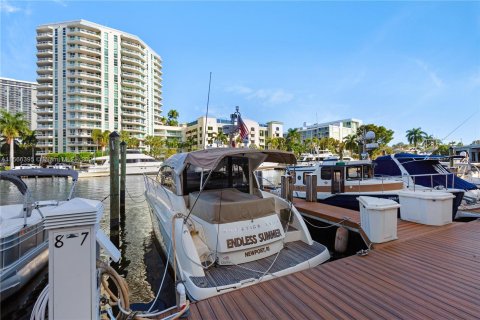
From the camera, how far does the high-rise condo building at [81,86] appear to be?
63.8 meters

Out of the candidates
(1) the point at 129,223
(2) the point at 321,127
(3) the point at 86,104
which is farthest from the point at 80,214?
(2) the point at 321,127

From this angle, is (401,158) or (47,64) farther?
(47,64)

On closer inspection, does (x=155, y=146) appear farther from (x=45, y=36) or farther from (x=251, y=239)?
(x=251, y=239)

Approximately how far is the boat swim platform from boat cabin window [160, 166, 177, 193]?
4.11 metres

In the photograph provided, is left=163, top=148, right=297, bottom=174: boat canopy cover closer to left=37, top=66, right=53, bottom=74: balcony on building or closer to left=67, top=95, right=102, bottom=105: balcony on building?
left=67, top=95, right=102, bottom=105: balcony on building

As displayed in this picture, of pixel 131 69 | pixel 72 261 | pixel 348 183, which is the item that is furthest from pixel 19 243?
pixel 131 69

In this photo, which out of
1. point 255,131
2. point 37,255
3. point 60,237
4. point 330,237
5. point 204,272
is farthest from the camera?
point 255,131

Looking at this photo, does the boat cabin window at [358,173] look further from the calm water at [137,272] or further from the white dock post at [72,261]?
the white dock post at [72,261]

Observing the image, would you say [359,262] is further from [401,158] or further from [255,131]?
[255,131]

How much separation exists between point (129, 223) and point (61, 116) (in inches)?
2666

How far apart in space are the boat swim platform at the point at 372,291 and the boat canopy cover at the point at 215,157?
2326mm

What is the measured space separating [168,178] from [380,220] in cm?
627

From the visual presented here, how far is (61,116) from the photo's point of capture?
210 feet

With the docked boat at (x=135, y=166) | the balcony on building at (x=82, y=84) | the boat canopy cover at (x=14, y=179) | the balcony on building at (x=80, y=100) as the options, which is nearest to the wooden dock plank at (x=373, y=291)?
the boat canopy cover at (x=14, y=179)
